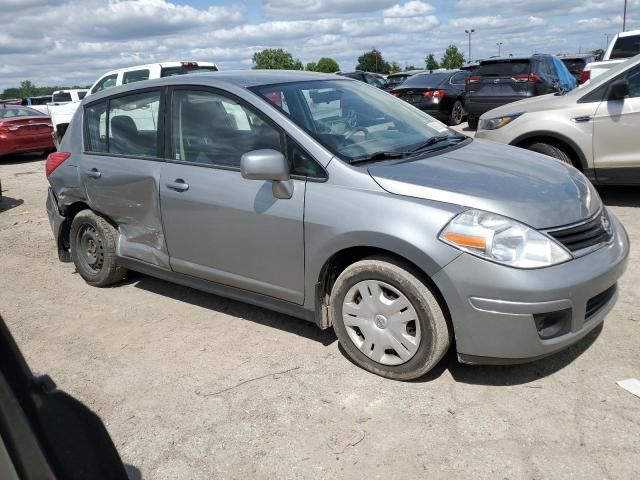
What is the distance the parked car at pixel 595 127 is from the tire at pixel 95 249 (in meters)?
4.52

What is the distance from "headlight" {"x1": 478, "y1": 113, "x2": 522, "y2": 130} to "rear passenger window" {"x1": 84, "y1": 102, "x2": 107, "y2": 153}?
4.44 metres

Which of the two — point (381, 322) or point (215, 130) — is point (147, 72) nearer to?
point (215, 130)

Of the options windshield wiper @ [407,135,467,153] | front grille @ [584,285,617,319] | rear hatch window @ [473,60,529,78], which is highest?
rear hatch window @ [473,60,529,78]

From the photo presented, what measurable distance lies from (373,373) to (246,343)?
94 centimetres

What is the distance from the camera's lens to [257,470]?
2.64m

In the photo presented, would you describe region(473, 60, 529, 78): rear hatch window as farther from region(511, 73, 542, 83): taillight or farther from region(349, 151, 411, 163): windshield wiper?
region(349, 151, 411, 163): windshield wiper

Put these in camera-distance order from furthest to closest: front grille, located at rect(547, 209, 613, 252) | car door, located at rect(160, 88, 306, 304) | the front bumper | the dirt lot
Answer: car door, located at rect(160, 88, 306, 304), front grille, located at rect(547, 209, 613, 252), the front bumper, the dirt lot

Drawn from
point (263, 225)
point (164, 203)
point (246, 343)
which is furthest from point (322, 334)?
point (164, 203)

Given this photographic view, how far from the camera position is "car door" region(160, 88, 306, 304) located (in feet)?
11.4

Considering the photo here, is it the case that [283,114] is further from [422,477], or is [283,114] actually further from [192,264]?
[422,477]

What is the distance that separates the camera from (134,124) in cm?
442

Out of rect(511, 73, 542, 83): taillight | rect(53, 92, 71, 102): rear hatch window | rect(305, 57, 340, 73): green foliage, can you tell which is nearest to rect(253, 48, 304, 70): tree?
rect(305, 57, 340, 73): green foliage

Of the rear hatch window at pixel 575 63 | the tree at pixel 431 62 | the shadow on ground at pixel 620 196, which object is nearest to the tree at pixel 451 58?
the tree at pixel 431 62

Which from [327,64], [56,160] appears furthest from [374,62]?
[56,160]
